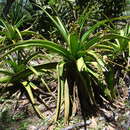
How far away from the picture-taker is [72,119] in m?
3.66

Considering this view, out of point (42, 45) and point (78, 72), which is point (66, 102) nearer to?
point (78, 72)

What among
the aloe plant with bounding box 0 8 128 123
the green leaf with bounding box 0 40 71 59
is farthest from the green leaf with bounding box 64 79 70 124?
the green leaf with bounding box 0 40 71 59

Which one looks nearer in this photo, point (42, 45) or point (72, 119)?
point (72, 119)

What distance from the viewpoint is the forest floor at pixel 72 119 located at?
11.6 feet

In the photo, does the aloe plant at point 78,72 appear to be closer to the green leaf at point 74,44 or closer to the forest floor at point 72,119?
the green leaf at point 74,44

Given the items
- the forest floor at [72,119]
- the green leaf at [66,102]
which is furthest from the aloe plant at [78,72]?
the forest floor at [72,119]

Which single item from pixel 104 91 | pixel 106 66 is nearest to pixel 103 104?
pixel 104 91

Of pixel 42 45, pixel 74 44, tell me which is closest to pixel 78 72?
pixel 74 44

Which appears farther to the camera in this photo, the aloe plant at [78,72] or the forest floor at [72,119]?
the aloe plant at [78,72]

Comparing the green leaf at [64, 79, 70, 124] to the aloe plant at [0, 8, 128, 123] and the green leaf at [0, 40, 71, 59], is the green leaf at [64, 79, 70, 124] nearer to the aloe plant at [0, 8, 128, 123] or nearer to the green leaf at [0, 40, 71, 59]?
the aloe plant at [0, 8, 128, 123]

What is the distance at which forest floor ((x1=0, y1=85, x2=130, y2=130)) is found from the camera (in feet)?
11.6

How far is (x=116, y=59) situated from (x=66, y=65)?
0.83 meters

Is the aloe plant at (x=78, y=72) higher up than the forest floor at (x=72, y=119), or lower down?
higher up

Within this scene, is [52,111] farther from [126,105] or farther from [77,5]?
[77,5]
